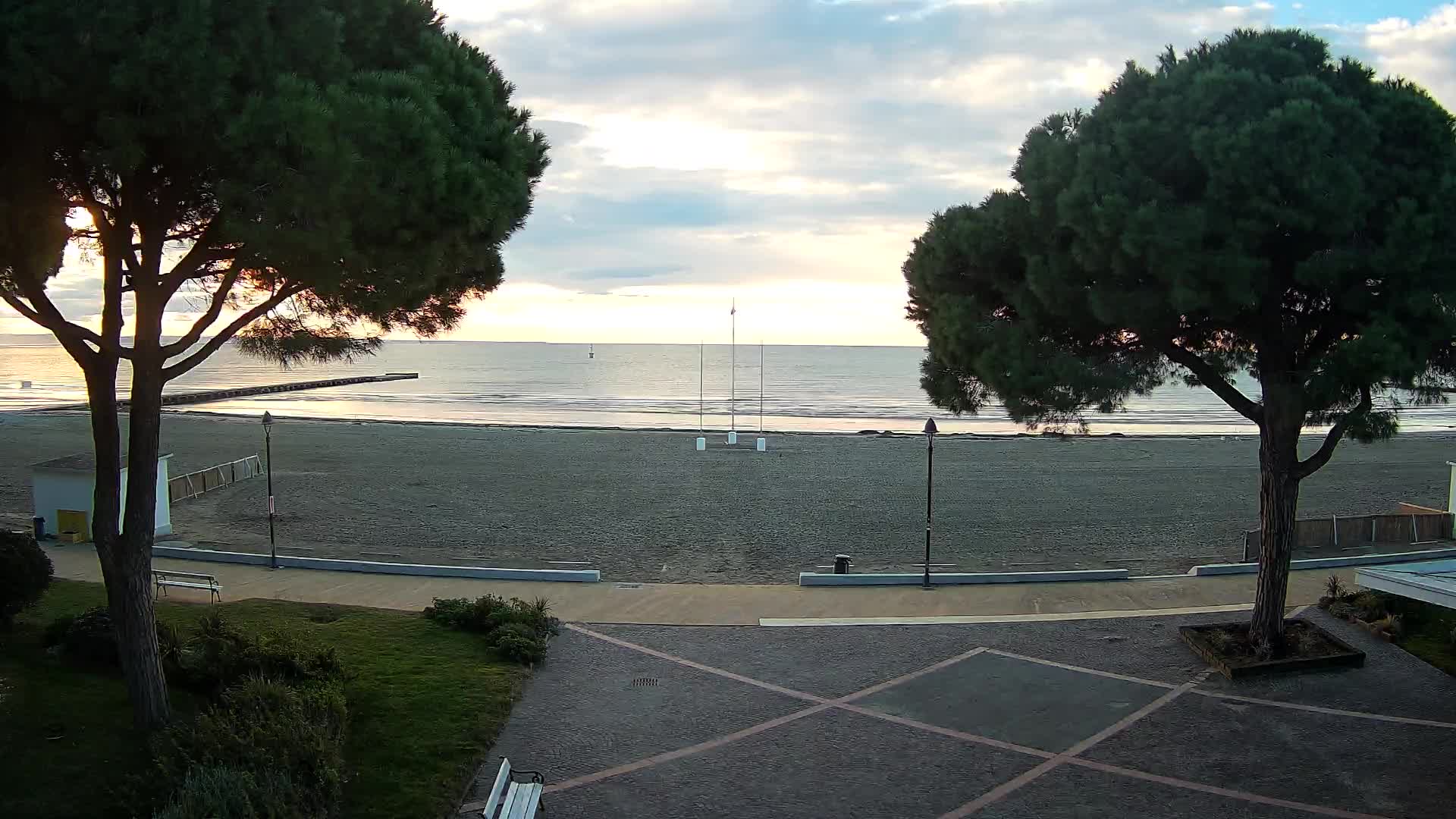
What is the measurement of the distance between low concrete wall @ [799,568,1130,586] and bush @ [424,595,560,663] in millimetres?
5056

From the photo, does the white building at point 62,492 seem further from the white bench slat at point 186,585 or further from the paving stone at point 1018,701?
the paving stone at point 1018,701

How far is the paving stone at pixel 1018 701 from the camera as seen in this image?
1031 centimetres

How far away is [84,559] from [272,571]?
3723mm

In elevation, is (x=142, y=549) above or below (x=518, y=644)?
above

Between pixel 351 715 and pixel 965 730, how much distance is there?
6523mm

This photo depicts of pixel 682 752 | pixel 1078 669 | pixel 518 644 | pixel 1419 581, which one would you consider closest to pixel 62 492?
pixel 518 644

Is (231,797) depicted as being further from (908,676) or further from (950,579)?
(950,579)

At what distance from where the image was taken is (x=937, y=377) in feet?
42.3

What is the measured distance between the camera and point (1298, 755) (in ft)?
31.5

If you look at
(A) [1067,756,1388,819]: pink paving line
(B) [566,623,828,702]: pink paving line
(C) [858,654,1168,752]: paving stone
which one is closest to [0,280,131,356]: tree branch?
(B) [566,623,828,702]: pink paving line

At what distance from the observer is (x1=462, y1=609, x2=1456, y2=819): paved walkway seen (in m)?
8.65

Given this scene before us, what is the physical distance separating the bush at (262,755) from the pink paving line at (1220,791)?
7.06 meters

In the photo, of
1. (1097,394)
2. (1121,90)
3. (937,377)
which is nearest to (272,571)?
(937,377)

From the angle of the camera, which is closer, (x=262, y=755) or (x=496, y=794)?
(x=496, y=794)
